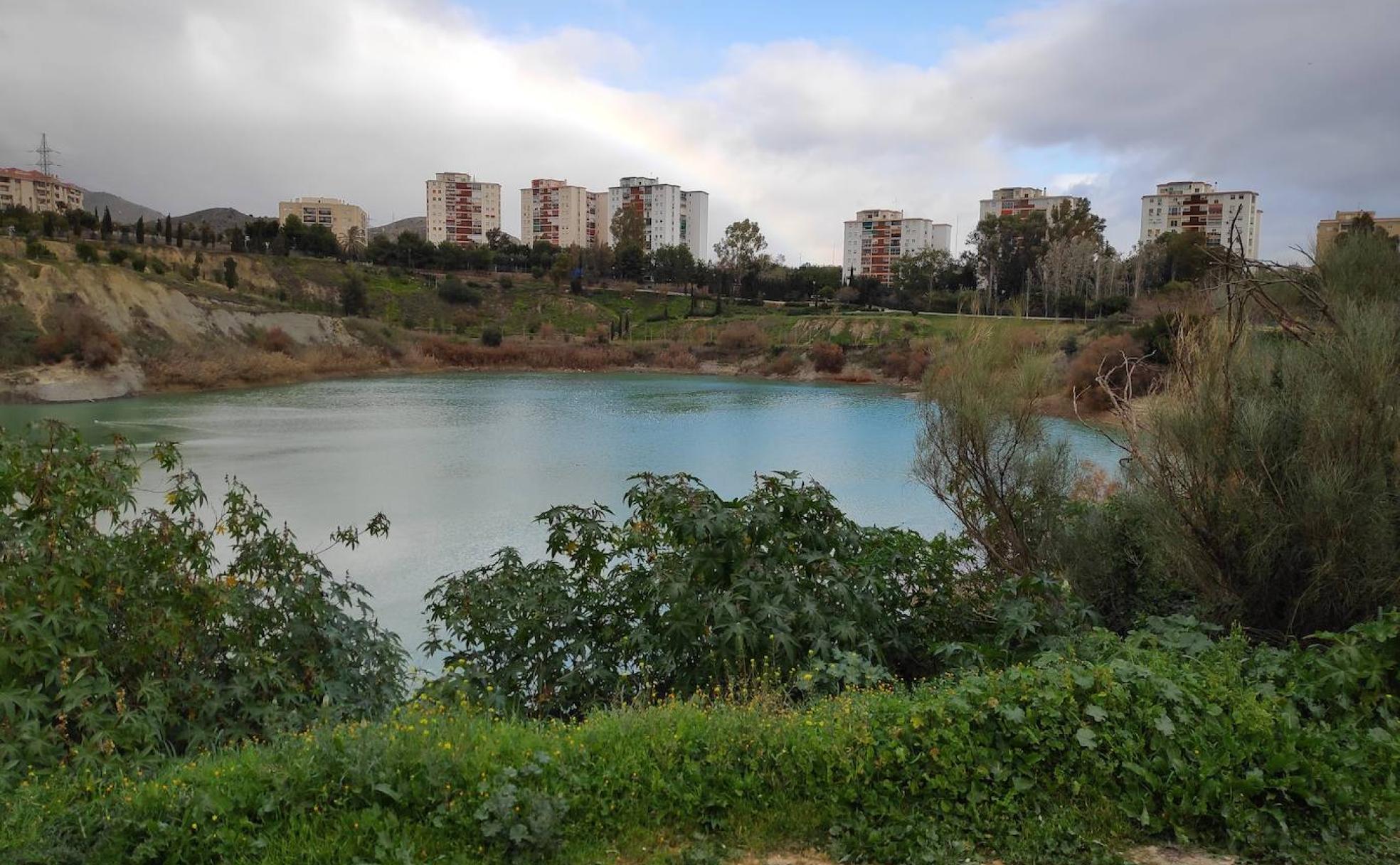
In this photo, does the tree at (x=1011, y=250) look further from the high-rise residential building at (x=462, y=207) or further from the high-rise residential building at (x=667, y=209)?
the high-rise residential building at (x=462, y=207)

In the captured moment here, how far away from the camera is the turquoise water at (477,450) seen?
12.4 m

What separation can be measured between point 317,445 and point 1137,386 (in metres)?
18.6

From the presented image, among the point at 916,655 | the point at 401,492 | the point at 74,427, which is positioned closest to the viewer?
the point at 74,427

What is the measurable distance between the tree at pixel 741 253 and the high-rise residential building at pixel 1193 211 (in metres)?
30.2

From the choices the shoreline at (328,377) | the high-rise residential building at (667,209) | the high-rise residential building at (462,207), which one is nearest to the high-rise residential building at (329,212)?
the high-rise residential building at (462,207)

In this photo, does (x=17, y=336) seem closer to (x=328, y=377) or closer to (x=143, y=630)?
(x=328, y=377)

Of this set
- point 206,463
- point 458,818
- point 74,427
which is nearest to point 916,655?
point 458,818

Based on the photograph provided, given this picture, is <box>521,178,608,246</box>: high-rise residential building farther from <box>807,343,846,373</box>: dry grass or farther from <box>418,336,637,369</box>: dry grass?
<box>807,343,846,373</box>: dry grass

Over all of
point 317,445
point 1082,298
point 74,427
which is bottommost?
point 317,445

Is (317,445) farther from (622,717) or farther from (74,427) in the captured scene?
(622,717)

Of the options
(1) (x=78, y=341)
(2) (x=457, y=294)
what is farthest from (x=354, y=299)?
(1) (x=78, y=341)

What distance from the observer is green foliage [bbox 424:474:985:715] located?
15.4 feet

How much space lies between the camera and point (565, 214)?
380ft

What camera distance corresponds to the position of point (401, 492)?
15.6 meters
